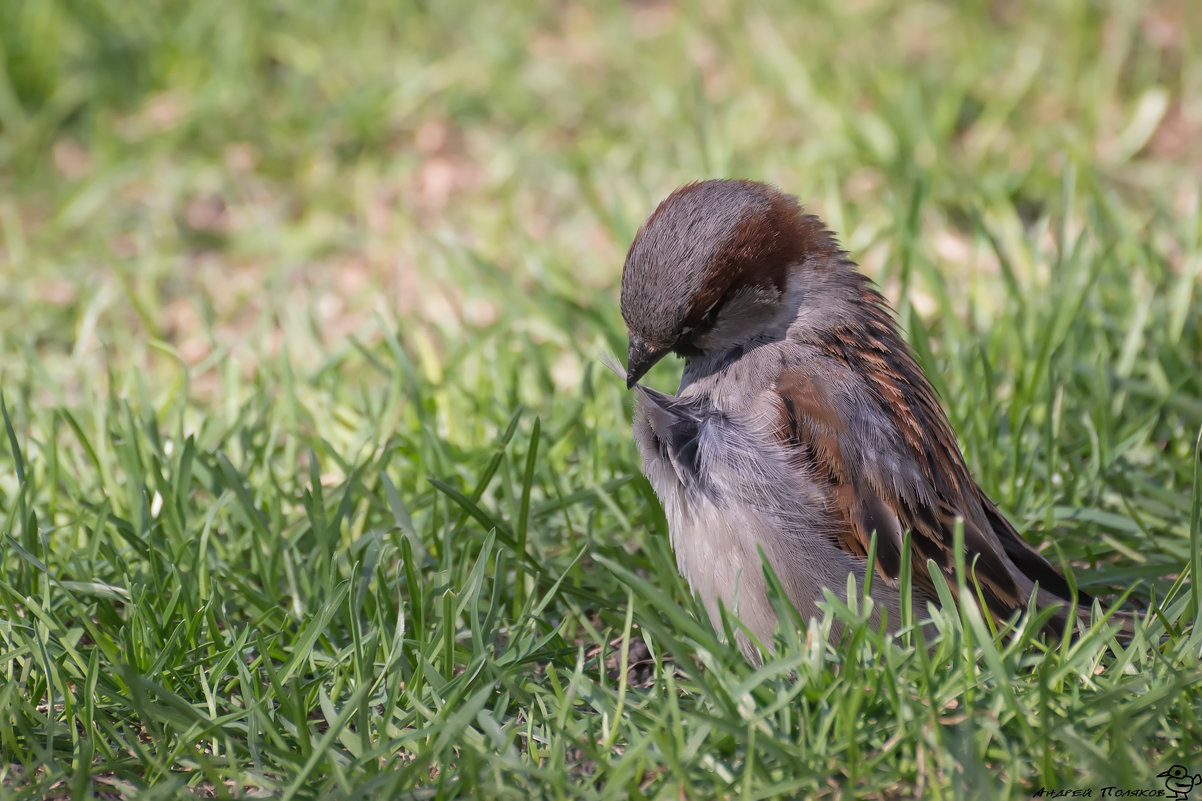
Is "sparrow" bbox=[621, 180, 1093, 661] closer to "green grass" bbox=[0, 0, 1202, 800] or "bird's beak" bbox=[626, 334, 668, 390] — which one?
"bird's beak" bbox=[626, 334, 668, 390]

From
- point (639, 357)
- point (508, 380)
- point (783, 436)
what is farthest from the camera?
point (508, 380)

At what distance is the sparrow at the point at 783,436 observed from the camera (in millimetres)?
3168

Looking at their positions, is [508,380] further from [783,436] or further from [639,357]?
[783,436]

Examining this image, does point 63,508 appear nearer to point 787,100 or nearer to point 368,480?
point 368,480

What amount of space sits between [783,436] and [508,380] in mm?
1703

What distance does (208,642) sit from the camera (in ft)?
10.3

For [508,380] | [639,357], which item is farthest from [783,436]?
[508,380]

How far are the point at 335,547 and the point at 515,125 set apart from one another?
384 centimetres

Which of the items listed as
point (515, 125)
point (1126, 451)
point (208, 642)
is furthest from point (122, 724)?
point (515, 125)

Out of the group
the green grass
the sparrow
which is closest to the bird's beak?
the sparrow

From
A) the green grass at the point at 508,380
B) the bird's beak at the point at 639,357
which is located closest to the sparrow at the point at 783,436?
the bird's beak at the point at 639,357

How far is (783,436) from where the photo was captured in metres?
3.21

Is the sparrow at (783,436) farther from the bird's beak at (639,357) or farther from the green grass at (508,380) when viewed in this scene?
the green grass at (508,380)

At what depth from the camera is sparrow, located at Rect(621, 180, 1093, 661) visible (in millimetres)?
3168
